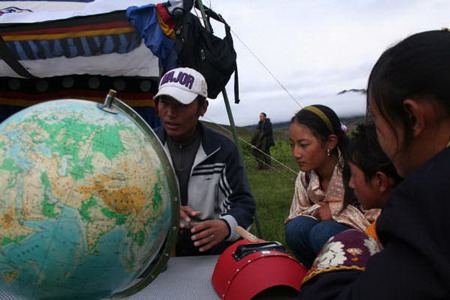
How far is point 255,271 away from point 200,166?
918mm

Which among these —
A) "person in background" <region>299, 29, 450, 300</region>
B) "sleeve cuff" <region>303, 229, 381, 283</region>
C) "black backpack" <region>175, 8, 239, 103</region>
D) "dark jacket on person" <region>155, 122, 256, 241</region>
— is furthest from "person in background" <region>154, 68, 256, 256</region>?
"person in background" <region>299, 29, 450, 300</region>

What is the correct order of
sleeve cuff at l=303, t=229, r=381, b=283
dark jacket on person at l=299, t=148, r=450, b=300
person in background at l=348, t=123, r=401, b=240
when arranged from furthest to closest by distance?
person in background at l=348, t=123, r=401, b=240 → sleeve cuff at l=303, t=229, r=381, b=283 → dark jacket on person at l=299, t=148, r=450, b=300

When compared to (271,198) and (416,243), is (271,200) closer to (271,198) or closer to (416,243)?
(271,198)

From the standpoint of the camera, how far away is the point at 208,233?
1975mm

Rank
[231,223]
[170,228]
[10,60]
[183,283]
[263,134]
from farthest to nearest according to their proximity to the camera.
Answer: [263,134]
[10,60]
[231,223]
[183,283]
[170,228]

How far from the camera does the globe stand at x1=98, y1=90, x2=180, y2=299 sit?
127 cm

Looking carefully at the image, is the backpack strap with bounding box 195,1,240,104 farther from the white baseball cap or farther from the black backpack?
the white baseball cap

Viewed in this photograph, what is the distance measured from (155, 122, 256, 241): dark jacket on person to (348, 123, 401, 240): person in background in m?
0.74

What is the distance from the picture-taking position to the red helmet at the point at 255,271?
60.5 inches

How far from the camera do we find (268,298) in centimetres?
156

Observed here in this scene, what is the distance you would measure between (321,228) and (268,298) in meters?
0.68

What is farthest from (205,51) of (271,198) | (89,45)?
(271,198)

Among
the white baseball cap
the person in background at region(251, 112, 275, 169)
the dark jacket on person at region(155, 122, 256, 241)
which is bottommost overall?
the person in background at region(251, 112, 275, 169)

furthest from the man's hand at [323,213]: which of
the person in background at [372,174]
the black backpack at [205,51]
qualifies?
the black backpack at [205,51]
